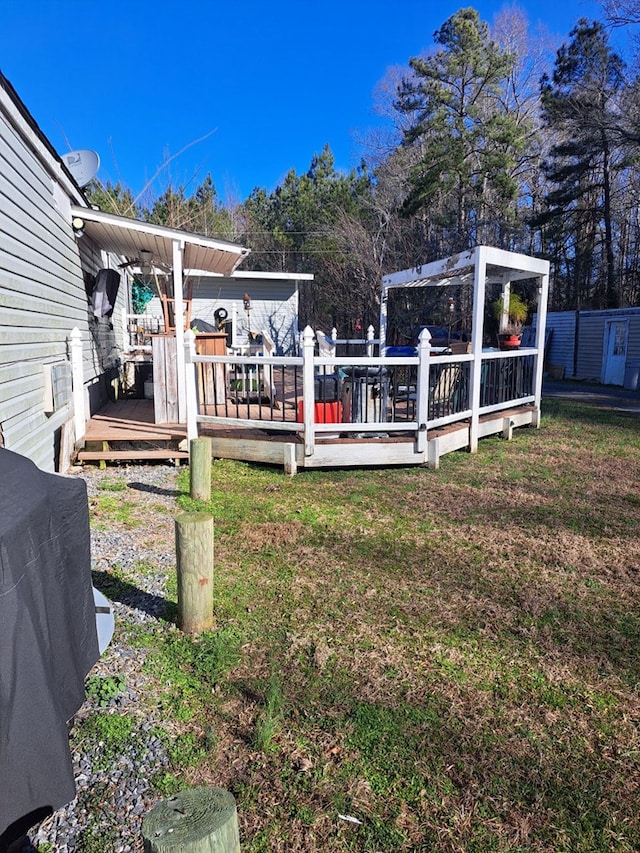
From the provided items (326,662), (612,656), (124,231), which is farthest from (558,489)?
(124,231)

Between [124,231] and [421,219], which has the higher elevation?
[421,219]

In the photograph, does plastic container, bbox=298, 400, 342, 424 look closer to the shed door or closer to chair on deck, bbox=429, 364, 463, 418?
chair on deck, bbox=429, 364, 463, 418

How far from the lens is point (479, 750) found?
207 cm

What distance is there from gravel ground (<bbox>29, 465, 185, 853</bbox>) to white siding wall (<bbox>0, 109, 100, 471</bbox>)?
1.33 metres

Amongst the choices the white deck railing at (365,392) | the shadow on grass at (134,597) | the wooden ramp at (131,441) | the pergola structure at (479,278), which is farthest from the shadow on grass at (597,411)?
the shadow on grass at (134,597)

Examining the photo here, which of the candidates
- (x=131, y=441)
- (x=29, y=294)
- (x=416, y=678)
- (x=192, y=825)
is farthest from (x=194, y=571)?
(x=131, y=441)

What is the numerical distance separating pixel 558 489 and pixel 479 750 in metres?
3.96

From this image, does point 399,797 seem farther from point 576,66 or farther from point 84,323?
point 576,66

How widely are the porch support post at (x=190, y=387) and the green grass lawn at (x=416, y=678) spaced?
169 centimetres

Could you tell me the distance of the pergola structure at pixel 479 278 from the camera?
700 centimetres

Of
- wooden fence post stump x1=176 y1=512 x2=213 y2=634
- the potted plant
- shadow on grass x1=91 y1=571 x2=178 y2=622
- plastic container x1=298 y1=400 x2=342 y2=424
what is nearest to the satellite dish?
plastic container x1=298 y1=400 x2=342 y2=424

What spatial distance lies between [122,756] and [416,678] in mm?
1247

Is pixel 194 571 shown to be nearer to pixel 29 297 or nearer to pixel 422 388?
pixel 29 297

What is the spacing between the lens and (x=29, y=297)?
4.91 m
